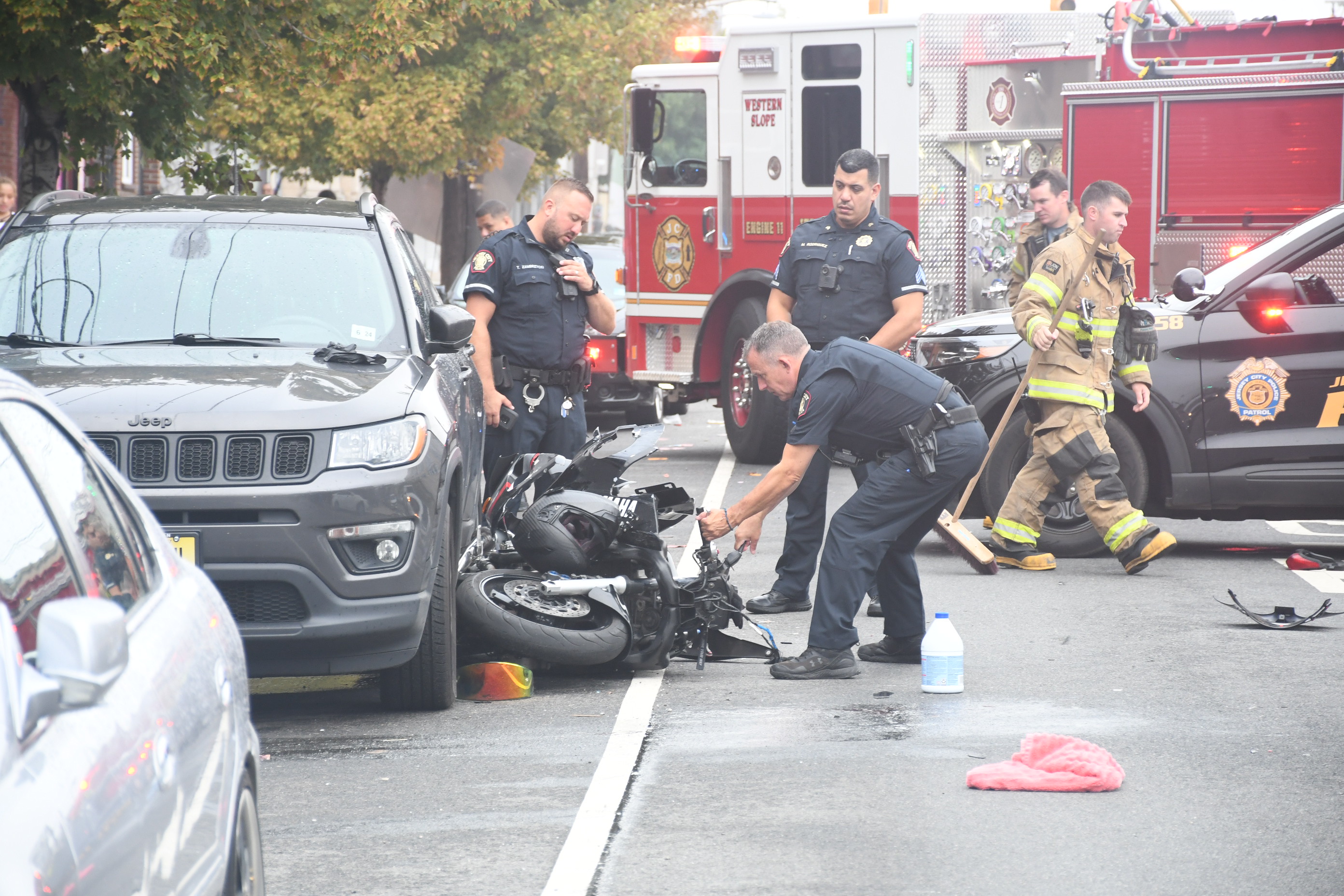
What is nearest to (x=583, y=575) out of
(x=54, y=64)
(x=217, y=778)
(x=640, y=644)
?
(x=640, y=644)

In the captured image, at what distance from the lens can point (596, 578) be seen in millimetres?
6703

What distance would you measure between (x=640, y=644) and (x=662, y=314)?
25.2 feet

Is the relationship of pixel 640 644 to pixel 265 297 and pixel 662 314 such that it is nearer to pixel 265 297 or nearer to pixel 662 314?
pixel 265 297

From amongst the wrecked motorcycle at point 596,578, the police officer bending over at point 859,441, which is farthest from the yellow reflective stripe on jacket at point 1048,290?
the wrecked motorcycle at point 596,578

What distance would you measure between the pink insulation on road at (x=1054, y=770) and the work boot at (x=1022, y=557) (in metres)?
3.93

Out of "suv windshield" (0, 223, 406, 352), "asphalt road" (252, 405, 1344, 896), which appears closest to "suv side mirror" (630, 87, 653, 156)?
"asphalt road" (252, 405, 1344, 896)

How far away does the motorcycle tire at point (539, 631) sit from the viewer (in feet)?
21.3

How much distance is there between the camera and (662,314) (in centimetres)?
1428

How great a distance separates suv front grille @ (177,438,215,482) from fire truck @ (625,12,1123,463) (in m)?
7.62

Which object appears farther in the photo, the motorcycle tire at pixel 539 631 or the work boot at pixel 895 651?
the work boot at pixel 895 651

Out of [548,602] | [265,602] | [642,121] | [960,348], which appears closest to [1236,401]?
[960,348]

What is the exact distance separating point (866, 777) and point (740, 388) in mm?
8267

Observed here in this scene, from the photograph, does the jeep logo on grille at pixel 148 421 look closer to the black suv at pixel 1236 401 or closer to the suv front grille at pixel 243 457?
the suv front grille at pixel 243 457

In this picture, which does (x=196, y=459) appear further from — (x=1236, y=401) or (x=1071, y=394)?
(x=1236, y=401)
